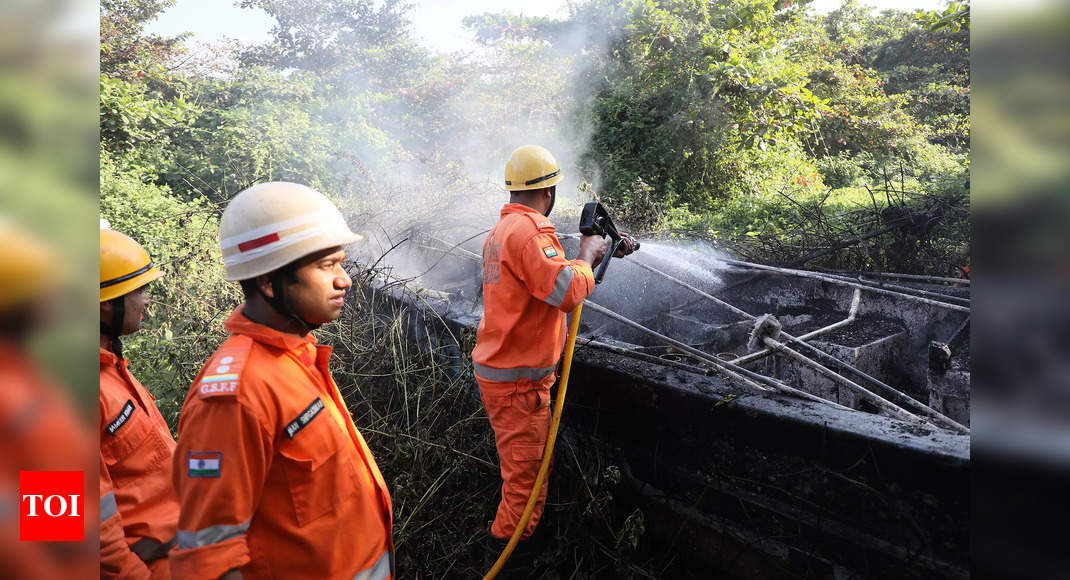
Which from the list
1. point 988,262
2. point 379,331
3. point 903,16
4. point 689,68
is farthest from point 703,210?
point 903,16

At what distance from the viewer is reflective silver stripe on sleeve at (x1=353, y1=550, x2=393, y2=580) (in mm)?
1758

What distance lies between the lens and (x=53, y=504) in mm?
878

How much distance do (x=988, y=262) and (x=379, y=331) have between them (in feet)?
16.6

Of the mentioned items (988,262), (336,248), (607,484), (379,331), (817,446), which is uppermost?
(988,262)

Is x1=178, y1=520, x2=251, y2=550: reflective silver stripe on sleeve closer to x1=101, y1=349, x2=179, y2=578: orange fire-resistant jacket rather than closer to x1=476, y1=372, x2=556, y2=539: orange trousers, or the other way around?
x1=101, y1=349, x2=179, y2=578: orange fire-resistant jacket

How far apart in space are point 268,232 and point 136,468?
107 cm

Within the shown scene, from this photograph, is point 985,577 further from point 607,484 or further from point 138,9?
point 138,9

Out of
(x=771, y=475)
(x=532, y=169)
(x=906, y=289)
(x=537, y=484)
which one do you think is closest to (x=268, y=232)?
(x=532, y=169)

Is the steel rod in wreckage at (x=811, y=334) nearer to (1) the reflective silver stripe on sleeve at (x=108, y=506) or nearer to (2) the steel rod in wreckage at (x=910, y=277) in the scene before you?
(2) the steel rod in wreckage at (x=910, y=277)

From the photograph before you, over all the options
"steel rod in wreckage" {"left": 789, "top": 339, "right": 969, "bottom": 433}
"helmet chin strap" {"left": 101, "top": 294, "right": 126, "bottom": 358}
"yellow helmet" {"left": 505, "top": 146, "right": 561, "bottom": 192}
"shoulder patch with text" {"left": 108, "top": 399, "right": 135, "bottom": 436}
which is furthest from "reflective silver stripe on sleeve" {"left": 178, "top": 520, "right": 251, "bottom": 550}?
"steel rod in wreckage" {"left": 789, "top": 339, "right": 969, "bottom": 433}

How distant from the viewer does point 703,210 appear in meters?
11.1

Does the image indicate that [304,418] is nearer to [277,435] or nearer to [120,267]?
[277,435]

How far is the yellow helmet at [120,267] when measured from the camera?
2.17m

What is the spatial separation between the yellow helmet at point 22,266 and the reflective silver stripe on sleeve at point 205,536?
3.14ft
